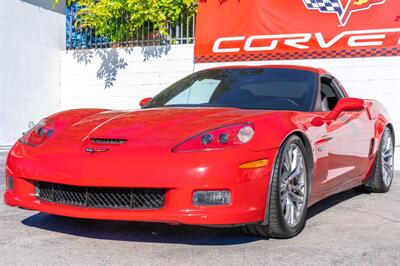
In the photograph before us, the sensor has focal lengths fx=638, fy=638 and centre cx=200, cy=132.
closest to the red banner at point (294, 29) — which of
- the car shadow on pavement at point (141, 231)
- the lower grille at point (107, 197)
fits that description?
the car shadow on pavement at point (141, 231)

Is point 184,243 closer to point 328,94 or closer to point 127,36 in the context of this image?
point 328,94

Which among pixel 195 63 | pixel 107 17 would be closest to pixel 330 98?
pixel 195 63

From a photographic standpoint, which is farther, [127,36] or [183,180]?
[127,36]

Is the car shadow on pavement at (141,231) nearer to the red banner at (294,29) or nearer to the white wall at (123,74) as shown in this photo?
the red banner at (294,29)

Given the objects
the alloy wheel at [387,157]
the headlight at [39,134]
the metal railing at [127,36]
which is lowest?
the alloy wheel at [387,157]

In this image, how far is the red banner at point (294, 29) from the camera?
434 inches

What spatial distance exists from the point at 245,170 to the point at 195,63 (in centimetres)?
911

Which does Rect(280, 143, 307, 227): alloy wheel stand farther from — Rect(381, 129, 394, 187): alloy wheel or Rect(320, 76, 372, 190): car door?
Rect(381, 129, 394, 187): alloy wheel

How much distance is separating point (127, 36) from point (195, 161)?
10314 millimetres

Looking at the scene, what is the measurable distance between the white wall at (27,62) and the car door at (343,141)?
28.1 feet

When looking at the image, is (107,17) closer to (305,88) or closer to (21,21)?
(21,21)

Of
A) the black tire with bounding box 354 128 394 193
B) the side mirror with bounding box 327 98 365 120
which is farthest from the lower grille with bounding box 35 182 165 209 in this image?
the black tire with bounding box 354 128 394 193

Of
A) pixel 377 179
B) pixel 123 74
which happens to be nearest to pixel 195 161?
pixel 377 179

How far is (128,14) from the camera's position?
44.2 ft
